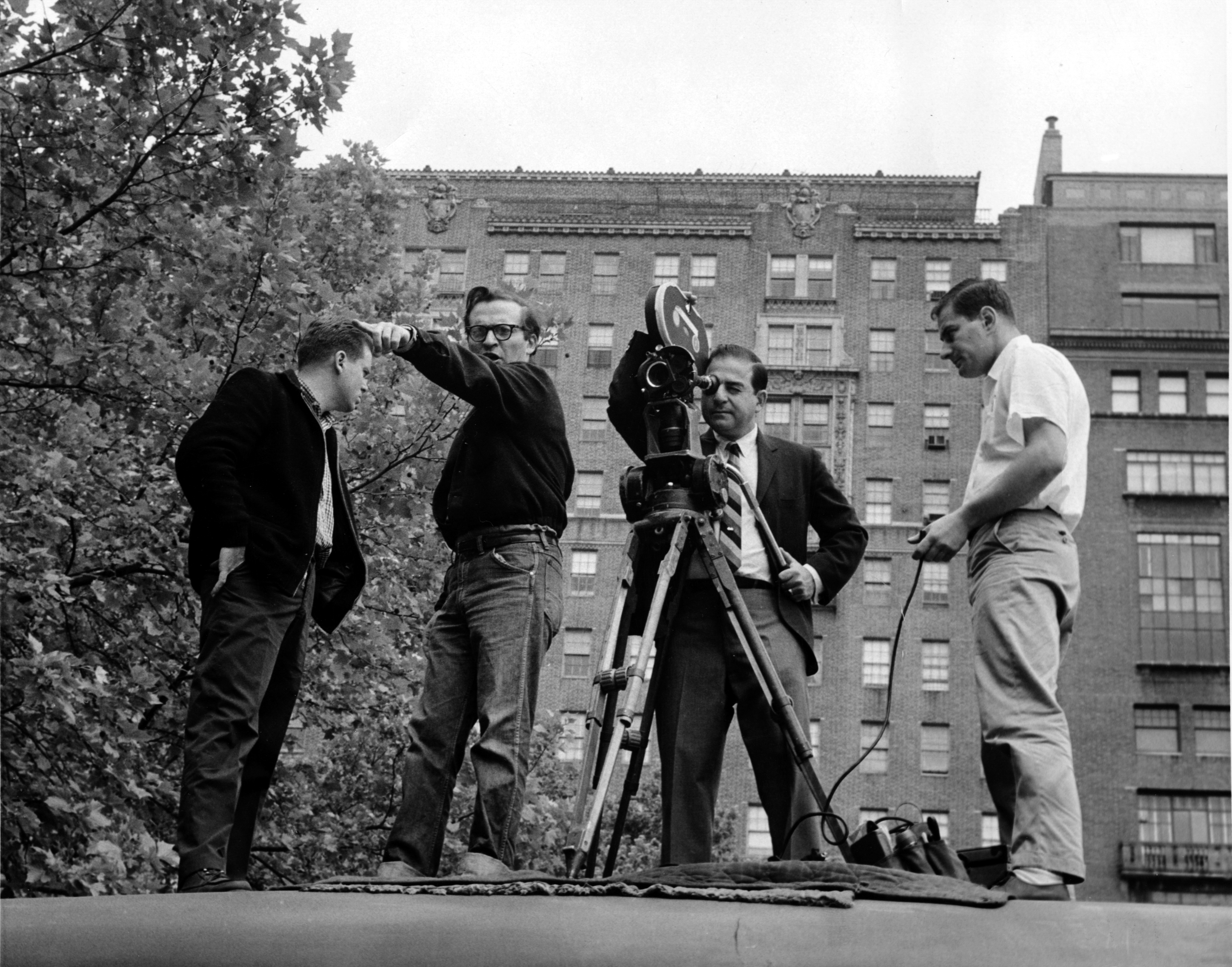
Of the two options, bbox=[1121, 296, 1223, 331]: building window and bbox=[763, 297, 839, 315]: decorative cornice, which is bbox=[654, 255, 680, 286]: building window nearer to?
bbox=[763, 297, 839, 315]: decorative cornice

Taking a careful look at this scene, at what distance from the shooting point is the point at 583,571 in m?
47.1

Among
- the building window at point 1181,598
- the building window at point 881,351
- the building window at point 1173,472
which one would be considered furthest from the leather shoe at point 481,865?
the building window at point 881,351

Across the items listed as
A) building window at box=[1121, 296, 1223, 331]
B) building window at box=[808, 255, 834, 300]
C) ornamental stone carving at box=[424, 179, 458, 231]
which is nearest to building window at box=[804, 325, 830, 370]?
building window at box=[808, 255, 834, 300]

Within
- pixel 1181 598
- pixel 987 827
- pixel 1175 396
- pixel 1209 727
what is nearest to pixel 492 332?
pixel 987 827

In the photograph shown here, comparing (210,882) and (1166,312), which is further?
(1166,312)

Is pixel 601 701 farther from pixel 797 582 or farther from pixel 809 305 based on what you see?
pixel 809 305

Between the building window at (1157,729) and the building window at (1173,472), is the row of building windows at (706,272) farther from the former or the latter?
the building window at (1157,729)

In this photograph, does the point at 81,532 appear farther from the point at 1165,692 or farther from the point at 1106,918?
the point at 1165,692

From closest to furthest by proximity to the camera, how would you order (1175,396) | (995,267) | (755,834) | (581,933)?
1. (581,933)
2. (755,834)
3. (1175,396)
4. (995,267)

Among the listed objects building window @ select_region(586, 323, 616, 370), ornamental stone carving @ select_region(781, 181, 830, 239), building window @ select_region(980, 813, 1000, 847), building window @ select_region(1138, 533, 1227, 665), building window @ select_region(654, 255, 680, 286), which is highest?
ornamental stone carving @ select_region(781, 181, 830, 239)

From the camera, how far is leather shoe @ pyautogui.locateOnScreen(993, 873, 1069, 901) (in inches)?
152

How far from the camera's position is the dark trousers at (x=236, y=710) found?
4387mm

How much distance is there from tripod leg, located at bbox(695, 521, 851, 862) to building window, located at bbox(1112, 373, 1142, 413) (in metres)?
46.2

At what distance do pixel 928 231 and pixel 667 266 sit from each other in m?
8.84
